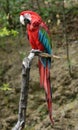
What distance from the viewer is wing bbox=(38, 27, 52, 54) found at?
3.18m

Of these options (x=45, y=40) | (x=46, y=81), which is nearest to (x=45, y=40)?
(x=45, y=40)

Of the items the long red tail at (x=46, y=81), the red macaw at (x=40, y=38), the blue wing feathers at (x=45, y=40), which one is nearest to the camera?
the long red tail at (x=46, y=81)

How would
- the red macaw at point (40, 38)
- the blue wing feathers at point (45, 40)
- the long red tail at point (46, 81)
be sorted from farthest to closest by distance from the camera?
the blue wing feathers at point (45, 40) < the red macaw at point (40, 38) < the long red tail at point (46, 81)

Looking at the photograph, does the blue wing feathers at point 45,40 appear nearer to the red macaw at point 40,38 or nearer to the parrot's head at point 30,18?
the red macaw at point 40,38

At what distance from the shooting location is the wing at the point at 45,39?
318 cm

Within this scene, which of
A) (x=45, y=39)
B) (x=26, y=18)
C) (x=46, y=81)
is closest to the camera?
(x=46, y=81)

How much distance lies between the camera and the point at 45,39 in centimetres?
325

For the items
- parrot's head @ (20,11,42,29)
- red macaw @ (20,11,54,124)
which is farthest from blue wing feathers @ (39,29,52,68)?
parrot's head @ (20,11,42,29)

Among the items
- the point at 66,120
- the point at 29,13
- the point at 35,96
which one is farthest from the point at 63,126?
the point at 29,13

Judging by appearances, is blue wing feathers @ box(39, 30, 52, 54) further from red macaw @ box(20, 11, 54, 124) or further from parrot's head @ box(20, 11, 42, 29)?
parrot's head @ box(20, 11, 42, 29)

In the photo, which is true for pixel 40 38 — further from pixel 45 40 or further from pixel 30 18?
pixel 30 18

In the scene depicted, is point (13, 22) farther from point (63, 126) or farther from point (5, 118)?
point (63, 126)

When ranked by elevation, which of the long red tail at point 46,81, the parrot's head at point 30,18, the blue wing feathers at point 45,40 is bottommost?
the long red tail at point 46,81

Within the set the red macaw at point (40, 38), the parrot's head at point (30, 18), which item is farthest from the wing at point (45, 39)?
the parrot's head at point (30, 18)
